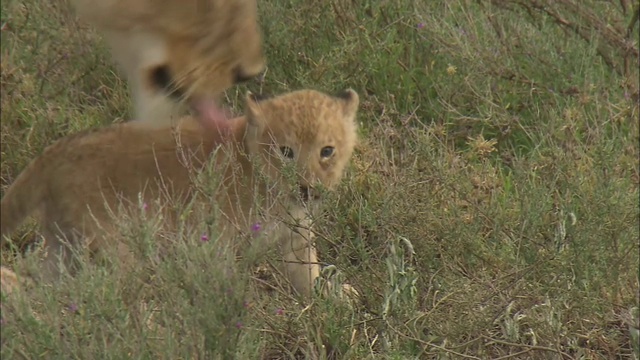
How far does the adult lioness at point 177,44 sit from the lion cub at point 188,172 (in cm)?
60

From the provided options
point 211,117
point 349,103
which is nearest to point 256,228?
point 211,117

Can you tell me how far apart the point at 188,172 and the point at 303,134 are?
484 millimetres

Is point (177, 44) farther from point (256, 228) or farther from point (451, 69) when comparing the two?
point (451, 69)

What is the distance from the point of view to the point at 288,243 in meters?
5.31

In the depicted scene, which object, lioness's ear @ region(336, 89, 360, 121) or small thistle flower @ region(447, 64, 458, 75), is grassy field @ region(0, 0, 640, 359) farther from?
lioness's ear @ region(336, 89, 360, 121)

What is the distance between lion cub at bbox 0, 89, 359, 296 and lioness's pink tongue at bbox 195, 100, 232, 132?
0.05 m

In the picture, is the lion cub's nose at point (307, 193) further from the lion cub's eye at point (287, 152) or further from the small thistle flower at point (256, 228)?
the small thistle flower at point (256, 228)

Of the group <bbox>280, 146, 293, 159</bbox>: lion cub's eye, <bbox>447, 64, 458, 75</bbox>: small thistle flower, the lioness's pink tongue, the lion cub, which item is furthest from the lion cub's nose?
<bbox>447, 64, 458, 75</bbox>: small thistle flower

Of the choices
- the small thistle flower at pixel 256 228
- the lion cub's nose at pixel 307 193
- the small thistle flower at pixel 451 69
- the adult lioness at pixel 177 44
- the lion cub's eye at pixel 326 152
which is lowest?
the small thistle flower at pixel 451 69

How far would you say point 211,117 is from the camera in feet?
15.5

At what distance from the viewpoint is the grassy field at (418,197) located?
13.0 ft

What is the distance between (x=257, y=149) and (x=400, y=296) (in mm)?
1140

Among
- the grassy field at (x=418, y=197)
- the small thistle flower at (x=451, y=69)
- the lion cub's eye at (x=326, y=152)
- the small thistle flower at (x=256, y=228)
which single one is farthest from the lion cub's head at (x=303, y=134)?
the small thistle flower at (x=451, y=69)

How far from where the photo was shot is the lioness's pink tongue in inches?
177
